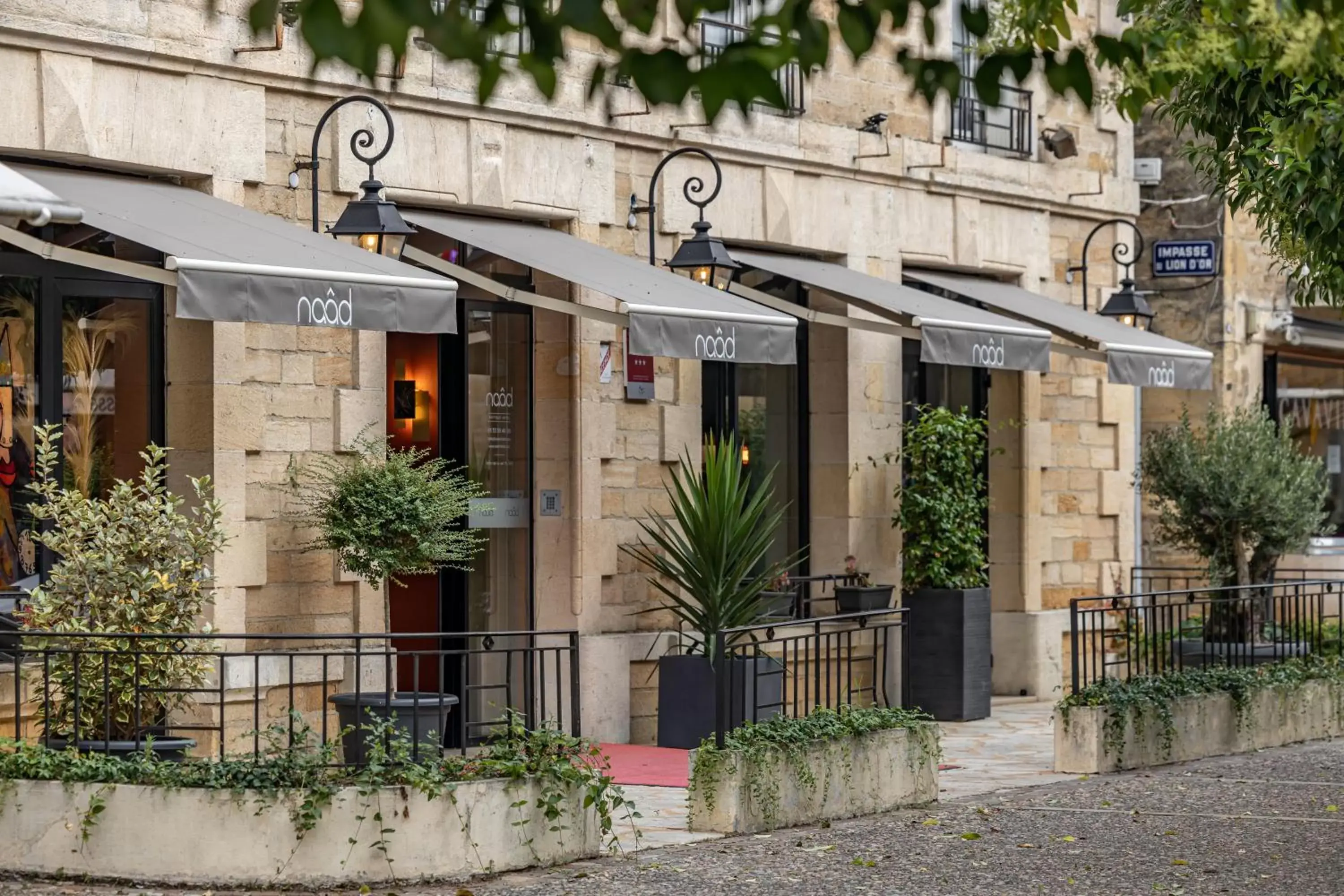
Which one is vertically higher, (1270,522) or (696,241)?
(696,241)

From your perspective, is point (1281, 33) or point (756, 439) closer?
point (1281, 33)

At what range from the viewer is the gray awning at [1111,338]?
1335cm

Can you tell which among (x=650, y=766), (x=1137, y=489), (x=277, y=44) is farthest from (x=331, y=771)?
(x=1137, y=489)

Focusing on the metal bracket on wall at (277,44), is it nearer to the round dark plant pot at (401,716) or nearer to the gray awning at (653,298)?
the gray awning at (653,298)

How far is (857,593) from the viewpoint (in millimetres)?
13156

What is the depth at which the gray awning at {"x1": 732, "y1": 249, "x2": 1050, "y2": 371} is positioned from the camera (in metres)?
12.1

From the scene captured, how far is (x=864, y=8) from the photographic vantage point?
3.93m

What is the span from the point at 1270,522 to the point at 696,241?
516cm

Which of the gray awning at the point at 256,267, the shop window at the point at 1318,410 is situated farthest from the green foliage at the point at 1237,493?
the gray awning at the point at 256,267

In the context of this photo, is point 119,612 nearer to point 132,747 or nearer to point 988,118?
point 132,747

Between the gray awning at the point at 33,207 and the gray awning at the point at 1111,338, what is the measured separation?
7.90 m

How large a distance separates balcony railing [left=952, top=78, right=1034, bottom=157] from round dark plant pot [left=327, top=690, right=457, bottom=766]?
284 inches

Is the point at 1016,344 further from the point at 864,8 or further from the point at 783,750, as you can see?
the point at 864,8

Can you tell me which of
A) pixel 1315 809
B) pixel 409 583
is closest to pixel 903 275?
pixel 409 583
